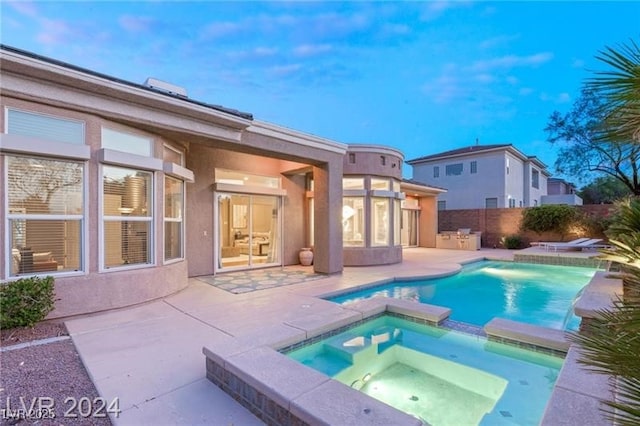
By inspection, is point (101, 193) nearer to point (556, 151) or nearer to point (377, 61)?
point (556, 151)

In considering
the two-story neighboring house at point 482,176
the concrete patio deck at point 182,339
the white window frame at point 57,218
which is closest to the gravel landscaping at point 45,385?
the concrete patio deck at point 182,339

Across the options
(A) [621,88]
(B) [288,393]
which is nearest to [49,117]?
(B) [288,393]

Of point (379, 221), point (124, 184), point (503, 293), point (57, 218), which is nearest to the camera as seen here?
point (57, 218)

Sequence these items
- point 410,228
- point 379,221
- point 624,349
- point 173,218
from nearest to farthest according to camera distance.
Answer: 1. point 624,349
2. point 173,218
3. point 379,221
4. point 410,228

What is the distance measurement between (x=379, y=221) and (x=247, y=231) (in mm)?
5745

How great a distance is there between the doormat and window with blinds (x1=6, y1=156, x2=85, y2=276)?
3.87 meters

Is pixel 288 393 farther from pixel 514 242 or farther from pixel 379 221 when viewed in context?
pixel 514 242

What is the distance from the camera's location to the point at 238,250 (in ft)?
40.1

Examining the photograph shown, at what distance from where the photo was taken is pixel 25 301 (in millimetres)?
5277

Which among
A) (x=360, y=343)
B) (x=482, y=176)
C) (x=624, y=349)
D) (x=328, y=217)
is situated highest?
(x=482, y=176)

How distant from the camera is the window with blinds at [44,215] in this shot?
573 cm

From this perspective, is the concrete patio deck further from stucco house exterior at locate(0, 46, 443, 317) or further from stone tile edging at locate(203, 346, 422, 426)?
stucco house exterior at locate(0, 46, 443, 317)

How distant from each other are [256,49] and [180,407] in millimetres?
28088

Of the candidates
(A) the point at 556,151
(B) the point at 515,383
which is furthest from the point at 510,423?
(A) the point at 556,151
